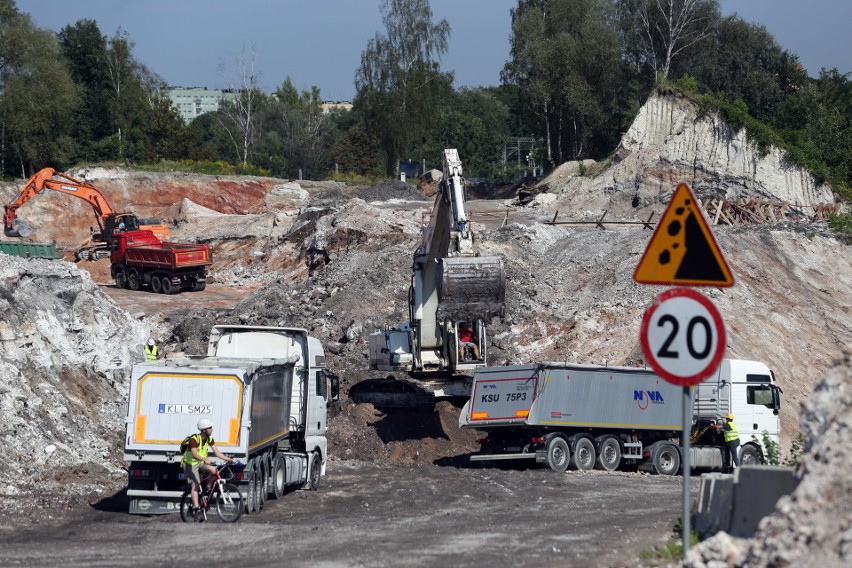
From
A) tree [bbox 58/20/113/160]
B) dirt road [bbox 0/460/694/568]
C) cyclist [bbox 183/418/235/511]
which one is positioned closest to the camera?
dirt road [bbox 0/460/694/568]

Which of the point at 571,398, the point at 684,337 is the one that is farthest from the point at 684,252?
the point at 571,398

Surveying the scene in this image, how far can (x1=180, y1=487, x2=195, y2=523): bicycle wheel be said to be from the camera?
572 inches

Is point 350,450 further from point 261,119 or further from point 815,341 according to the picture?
point 261,119

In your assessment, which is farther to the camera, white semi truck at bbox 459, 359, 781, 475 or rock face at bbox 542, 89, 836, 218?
rock face at bbox 542, 89, 836, 218

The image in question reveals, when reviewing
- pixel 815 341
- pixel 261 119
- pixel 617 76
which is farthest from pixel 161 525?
pixel 261 119

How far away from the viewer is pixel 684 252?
26.7ft

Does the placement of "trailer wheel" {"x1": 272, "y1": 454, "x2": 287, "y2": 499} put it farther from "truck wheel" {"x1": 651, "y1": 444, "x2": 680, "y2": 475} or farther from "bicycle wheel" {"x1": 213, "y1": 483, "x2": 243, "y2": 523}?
"truck wheel" {"x1": 651, "y1": 444, "x2": 680, "y2": 475}

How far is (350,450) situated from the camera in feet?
76.0

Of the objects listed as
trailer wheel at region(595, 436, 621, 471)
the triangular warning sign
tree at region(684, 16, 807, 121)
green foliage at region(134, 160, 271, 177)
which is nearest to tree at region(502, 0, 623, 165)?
tree at region(684, 16, 807, 121)

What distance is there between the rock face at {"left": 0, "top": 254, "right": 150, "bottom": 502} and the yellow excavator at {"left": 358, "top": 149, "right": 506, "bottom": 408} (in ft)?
18.9

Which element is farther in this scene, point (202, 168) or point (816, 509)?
point (202, 168)

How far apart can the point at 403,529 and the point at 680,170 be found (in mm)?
38896

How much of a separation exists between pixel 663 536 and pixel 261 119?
9175cm

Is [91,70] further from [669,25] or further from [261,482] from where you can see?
[261,482]
